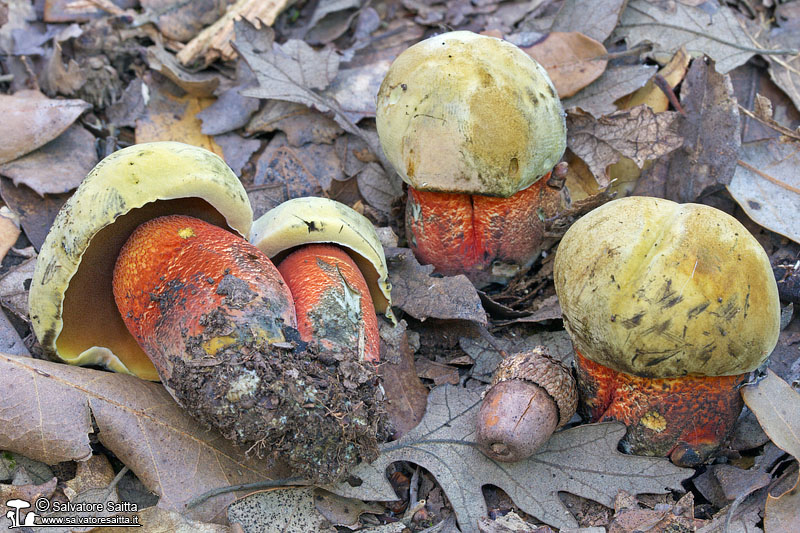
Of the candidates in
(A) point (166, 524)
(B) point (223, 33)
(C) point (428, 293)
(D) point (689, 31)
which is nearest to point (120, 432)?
(A) point (166, 524)

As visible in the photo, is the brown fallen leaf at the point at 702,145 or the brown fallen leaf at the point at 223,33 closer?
the brown fallen leaf at the point at 702,145

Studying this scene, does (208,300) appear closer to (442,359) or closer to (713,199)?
(442,359)

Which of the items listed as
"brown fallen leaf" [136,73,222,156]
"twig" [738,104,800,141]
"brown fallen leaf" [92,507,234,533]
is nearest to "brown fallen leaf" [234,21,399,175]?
"brown fallen leaf" [136,73,222,156]

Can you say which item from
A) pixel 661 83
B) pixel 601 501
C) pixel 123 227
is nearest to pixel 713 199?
pixel 661 83

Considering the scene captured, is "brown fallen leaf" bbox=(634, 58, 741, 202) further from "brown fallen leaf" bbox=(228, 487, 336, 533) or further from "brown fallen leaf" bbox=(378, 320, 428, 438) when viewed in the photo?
"brown fallen leaf" bbox=(228, 487, 336, 533)

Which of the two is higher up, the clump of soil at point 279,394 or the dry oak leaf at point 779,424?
the clump of soil at point 279,394

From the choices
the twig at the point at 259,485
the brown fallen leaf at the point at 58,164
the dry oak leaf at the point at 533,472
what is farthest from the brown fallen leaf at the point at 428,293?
the brown fallen leaf at the point at 58,164

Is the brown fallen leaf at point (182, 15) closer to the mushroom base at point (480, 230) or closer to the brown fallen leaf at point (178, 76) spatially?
the brown fallen leaf at point (178, 76)
